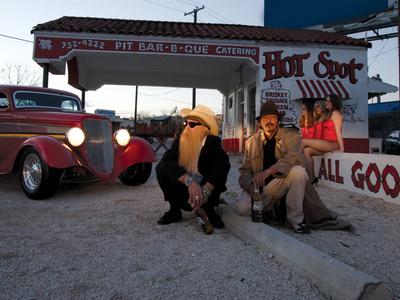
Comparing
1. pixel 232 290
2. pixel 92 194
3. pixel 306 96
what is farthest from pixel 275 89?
pixel 232 290

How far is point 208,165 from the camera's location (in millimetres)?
3133

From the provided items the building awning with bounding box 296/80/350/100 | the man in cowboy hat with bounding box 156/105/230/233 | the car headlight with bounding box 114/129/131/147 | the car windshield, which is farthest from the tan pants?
the building awning with bounding box 296/80/350/100

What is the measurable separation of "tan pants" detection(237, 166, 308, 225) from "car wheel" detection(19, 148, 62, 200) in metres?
2.74

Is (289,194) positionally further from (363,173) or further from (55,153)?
(55,153)

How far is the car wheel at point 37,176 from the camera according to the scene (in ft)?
13.7

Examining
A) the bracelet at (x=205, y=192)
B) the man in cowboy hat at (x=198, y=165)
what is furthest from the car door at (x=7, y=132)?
the bracelet at (x=205, y=192)

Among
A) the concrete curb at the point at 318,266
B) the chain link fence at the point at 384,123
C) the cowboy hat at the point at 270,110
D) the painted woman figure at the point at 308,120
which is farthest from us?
the chain link fence at the point at 384,123

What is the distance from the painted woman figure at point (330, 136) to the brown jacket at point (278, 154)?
259 cm

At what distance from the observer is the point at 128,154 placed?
5.21 m

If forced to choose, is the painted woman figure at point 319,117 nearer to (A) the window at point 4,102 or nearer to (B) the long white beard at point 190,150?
(B) the long white beard at point 190,150

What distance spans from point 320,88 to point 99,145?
24.5ft

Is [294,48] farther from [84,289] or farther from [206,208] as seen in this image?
[84,289]

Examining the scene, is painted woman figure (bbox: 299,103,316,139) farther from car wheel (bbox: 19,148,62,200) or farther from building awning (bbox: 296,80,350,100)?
car wheel (bbox: 19,148,62,200)

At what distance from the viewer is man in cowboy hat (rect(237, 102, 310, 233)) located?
2.79 metres
